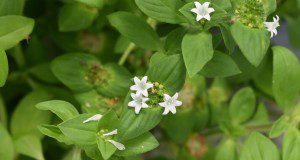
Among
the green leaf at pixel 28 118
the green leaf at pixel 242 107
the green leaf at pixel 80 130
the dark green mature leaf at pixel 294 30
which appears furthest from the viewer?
the dark green mature leaf at pixel 294 30

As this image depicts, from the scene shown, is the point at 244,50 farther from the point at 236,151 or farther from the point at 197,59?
the point at 236,151

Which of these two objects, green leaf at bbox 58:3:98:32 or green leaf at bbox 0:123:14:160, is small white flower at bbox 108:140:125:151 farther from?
green leaf at bbox 58:3:98:32

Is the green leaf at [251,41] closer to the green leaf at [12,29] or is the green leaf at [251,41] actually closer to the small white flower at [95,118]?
the small white flower at [95,118]

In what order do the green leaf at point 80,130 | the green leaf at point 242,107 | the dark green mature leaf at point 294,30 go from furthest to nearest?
the dark green mature leaf at point 294,30 < the green leaf at point 242,107 < the green leaf at point 80,130

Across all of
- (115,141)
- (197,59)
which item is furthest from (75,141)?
(197,59)

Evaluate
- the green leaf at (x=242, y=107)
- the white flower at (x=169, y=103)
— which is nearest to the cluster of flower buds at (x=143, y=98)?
the white flower at (x=169, y=103)

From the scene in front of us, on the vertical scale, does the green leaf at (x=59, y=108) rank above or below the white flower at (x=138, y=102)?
below

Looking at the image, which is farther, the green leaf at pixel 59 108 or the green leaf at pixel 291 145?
the green leaf at pixel 291 145
